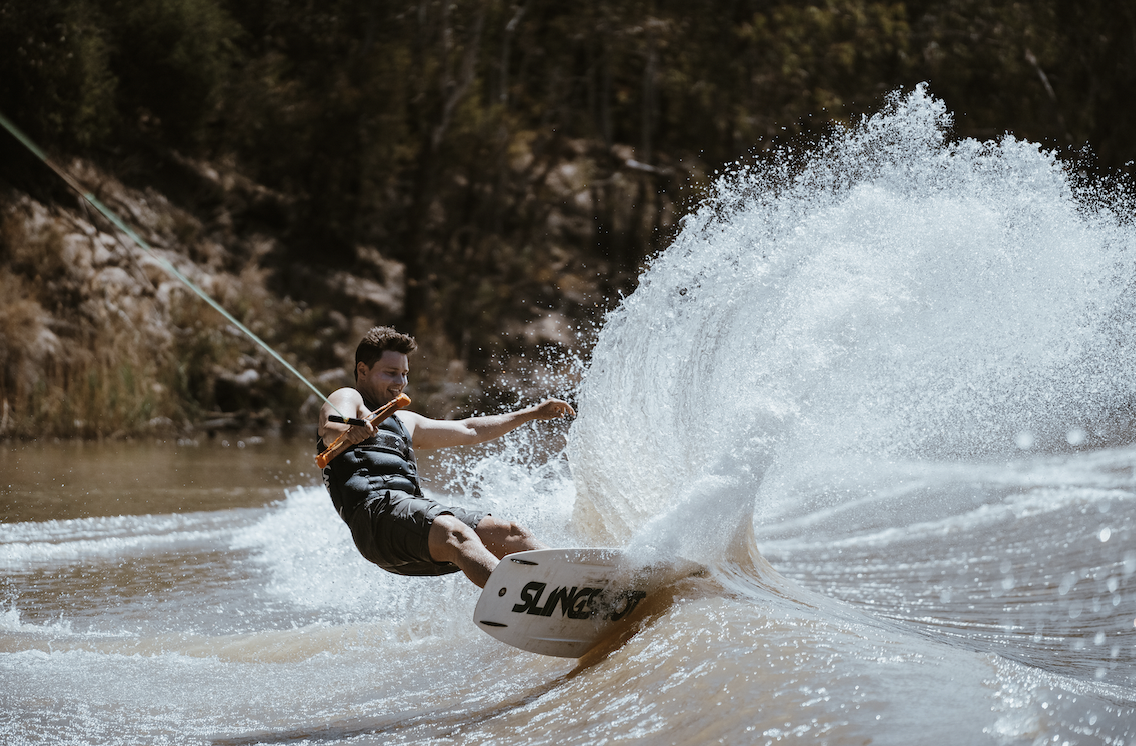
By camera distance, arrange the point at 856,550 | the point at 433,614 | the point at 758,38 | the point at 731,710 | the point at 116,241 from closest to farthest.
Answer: the point at 731,710
the point at 433,614
the point at 856,550
the point at 116,241
the point at 758,38

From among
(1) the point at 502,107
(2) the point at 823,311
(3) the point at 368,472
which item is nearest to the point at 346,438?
(3) the point at 368,472

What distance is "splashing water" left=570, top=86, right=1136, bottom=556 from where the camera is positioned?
4.16 m

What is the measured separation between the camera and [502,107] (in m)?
19.2

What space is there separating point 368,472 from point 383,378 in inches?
15.8

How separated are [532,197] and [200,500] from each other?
42.1 ft

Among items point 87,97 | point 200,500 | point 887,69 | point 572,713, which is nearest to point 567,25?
point 887,69

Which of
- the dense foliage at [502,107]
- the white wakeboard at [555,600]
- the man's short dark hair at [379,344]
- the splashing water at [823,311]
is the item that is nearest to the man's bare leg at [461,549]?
the white wakeboard at [555,600]

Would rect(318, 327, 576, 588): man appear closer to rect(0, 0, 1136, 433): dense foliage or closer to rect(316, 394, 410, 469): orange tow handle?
rect(316, 394, 410, 469): orange tow handle

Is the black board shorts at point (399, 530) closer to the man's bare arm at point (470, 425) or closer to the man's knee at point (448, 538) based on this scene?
the man's knee at point (448, 538)

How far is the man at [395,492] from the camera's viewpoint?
3.49m

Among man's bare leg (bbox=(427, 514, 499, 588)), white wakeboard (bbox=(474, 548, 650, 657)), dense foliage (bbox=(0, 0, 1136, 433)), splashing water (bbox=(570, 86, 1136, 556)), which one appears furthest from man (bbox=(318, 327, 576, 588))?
dense foliage (bbox=(0, 0, 1136, 433))

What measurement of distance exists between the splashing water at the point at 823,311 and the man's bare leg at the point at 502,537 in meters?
0.52

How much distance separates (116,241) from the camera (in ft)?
46.3

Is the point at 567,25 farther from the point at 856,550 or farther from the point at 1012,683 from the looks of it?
the point at 1012,683
